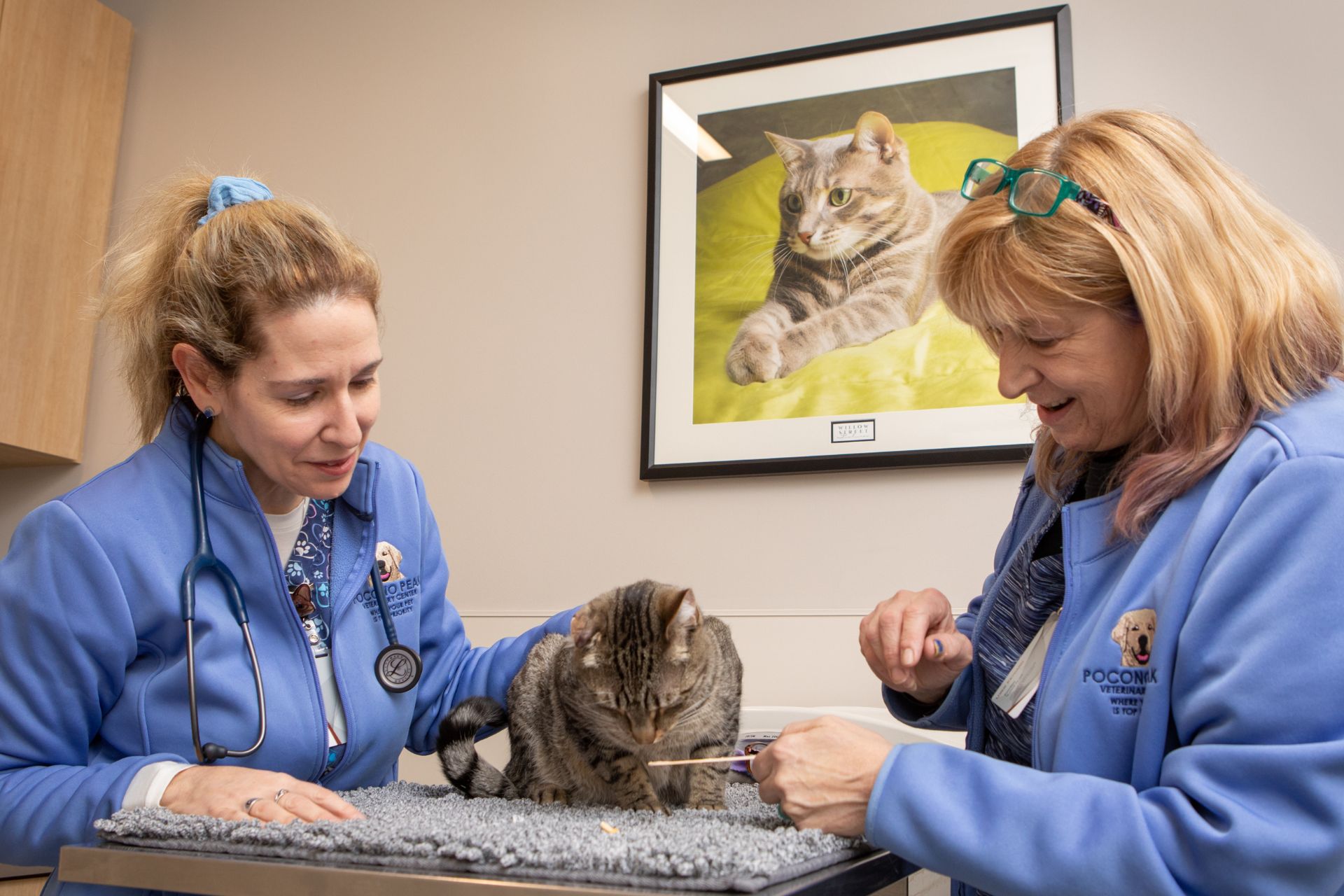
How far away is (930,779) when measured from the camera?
818 mm

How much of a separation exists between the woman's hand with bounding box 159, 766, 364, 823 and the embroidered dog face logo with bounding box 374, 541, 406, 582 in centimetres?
38

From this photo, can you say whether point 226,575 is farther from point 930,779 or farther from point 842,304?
point 842,304

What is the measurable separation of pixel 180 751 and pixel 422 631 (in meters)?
0.38

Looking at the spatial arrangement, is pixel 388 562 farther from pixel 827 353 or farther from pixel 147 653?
pixel 827 353

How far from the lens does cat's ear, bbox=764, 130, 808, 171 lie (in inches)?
92.5

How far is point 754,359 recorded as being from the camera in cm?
230

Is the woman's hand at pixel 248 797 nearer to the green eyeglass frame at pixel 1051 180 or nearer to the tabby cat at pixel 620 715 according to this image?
the tabby cat at pixel 620 715

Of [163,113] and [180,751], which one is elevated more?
[163,113]

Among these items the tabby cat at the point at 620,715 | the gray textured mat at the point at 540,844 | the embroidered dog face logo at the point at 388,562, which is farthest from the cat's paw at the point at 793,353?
the gray textured mat at the point at 540,844

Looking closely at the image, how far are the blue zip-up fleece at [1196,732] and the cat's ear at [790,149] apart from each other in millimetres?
1601

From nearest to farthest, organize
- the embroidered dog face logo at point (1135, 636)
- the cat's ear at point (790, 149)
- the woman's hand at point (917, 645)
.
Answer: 1. the embroidered dog face logo at point (1135, 636)
2. the woman's hand at point (917, 645)
3. the cat's ear at point (790, 149)

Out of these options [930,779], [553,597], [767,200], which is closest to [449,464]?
[553,597]

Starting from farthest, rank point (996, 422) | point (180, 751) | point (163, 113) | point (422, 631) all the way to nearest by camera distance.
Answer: point (163, 113), point (996, 422), point (422, 631), point (180, 751)

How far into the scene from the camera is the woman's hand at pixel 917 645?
1.13 metres
